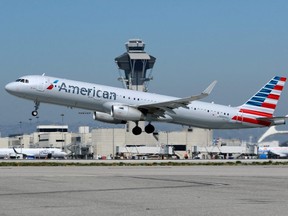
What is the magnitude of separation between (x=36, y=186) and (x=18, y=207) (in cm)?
911

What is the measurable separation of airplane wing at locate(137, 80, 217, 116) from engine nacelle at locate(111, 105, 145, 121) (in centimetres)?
69

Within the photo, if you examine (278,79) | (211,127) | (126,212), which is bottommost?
(126,212)

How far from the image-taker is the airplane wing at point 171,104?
64.0m

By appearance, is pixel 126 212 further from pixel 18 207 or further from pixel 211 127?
pixel 211 127

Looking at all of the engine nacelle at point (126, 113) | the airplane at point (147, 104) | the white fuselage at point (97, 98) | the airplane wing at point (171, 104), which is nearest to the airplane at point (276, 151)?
the airplane at point (147, 104)

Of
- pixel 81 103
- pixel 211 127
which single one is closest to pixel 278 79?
pixel 211 127

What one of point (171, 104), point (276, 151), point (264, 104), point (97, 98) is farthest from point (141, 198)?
point (276, 151)

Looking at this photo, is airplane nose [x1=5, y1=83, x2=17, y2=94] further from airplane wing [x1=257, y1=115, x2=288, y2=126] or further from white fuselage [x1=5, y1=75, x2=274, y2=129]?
airplane wing [x1=257, y1=115, x2=288, y2=126]

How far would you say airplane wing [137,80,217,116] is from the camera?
64006 millimetres

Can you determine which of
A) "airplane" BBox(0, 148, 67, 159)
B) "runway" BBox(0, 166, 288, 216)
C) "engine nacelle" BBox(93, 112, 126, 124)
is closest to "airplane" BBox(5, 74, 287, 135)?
"engine nacelle" BBox(93, 112, 126, 124)

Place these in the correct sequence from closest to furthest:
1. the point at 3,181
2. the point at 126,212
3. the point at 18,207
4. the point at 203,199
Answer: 1. the point at 126,212
2. the point at 18,207
3. the point at 203,199
4. the point at 3,181

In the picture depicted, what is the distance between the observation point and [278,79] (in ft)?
252

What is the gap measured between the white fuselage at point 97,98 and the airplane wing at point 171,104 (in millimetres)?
762

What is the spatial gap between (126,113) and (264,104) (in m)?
17.3
